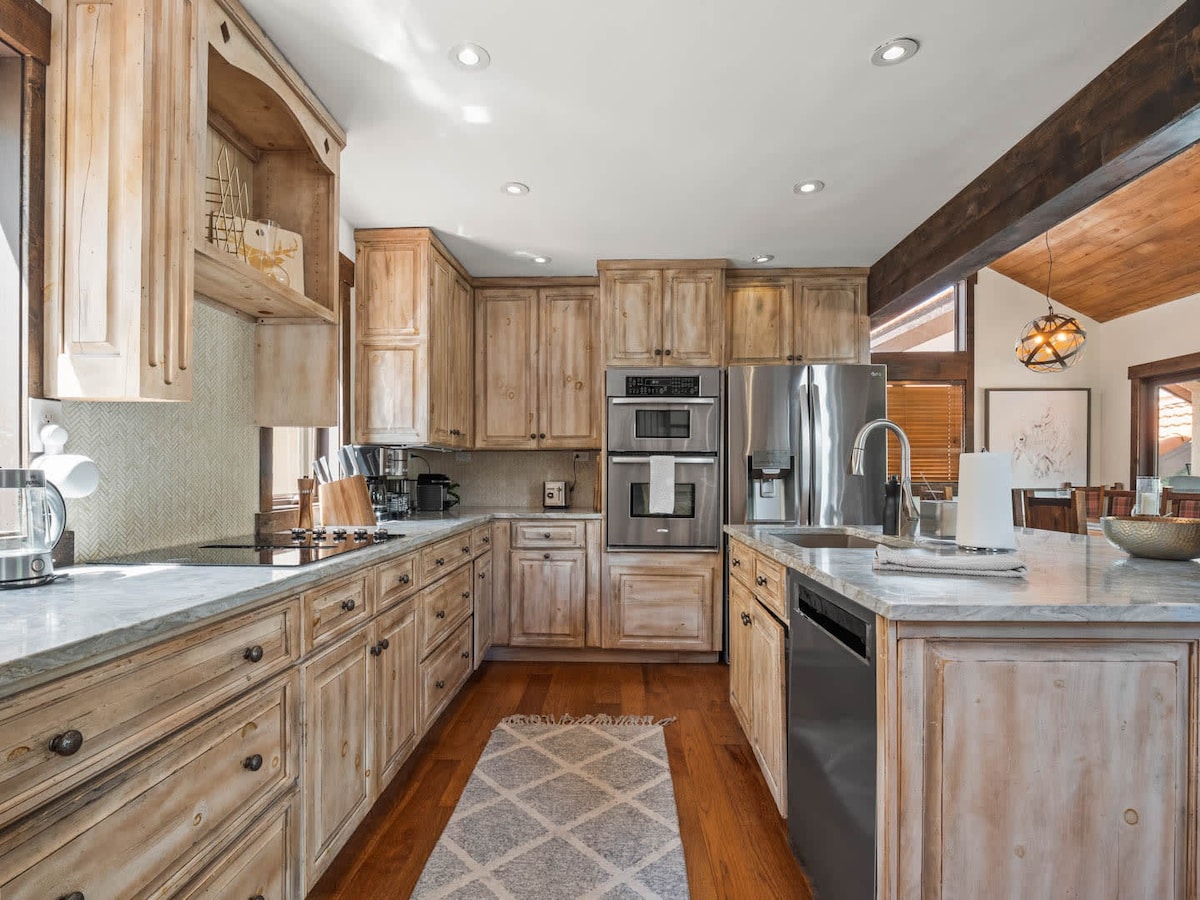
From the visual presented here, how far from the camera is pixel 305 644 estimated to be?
1.58 meters

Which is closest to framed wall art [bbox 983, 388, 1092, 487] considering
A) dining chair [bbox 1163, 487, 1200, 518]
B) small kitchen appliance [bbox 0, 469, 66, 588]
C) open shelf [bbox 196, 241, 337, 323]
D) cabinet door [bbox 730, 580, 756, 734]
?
dining chair [bbox 1163, 487, 1200, 518]

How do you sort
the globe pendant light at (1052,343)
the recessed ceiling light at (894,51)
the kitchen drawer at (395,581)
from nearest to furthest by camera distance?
the recessed ceiling light at (894,51) < the kitchen drawer at (395,581) < the globe pendant light at (1052,343)

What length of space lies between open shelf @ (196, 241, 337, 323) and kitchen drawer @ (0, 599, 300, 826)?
0.93 meters

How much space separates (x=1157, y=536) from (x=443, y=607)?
2504 mm

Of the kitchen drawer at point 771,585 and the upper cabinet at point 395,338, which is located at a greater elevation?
the upper cabinet at point 395,338

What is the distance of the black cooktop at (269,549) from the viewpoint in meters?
1.67

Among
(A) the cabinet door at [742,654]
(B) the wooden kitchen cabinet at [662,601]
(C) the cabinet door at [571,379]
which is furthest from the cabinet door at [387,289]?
(A) the cabinet door at [742,654]

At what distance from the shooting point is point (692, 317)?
3.94m

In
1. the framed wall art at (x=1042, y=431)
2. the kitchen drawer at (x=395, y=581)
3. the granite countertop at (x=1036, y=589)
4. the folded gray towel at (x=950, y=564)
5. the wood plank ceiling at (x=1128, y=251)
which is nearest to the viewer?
the granite countertop at (x=1036, y=589)

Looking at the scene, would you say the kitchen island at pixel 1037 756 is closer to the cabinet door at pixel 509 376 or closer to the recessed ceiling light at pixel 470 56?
the recessed ceiling light at pixel 470 56

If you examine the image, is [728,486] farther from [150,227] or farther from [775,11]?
[150,227]

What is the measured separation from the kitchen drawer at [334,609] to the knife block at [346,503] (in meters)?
0.72

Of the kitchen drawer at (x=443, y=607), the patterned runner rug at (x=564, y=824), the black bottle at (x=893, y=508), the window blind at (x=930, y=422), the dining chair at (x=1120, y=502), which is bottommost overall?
the patterned runner rug at (x=564, y=824)

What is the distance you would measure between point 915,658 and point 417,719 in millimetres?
1923
